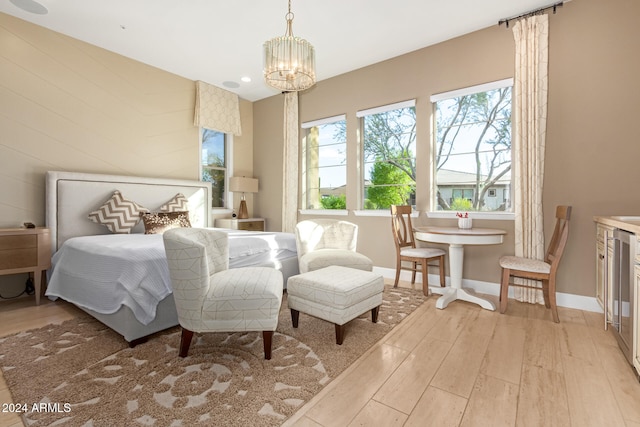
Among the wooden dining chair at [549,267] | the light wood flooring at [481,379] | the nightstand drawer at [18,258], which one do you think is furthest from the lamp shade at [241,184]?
the wooden dining chair at [549,267]

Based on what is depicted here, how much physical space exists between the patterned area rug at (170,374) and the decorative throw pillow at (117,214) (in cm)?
136

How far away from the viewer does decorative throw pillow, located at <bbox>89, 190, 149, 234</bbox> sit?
3.46 meters

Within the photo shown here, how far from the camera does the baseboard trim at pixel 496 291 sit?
2818 mm

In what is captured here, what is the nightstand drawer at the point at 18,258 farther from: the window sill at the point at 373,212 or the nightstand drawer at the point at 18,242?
the window sill at the point at 373,212

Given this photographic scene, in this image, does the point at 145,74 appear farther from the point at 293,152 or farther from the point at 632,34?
the point at 632,34

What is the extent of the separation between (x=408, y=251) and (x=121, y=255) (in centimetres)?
279

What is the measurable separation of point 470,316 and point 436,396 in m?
1.36

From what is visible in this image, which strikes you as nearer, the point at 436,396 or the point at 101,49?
the point at 436,396

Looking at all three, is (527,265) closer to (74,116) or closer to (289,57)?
(289,57)

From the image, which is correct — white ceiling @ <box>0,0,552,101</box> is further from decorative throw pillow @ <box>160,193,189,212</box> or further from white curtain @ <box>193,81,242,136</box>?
decorative throw pillow @ <box>160,193,189,212</box>

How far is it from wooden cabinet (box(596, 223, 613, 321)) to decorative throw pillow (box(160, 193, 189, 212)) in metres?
4.60

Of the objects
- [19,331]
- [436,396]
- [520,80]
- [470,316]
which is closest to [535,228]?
[470,316]

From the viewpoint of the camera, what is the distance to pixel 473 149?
355 centimetres

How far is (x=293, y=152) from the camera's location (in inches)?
198
